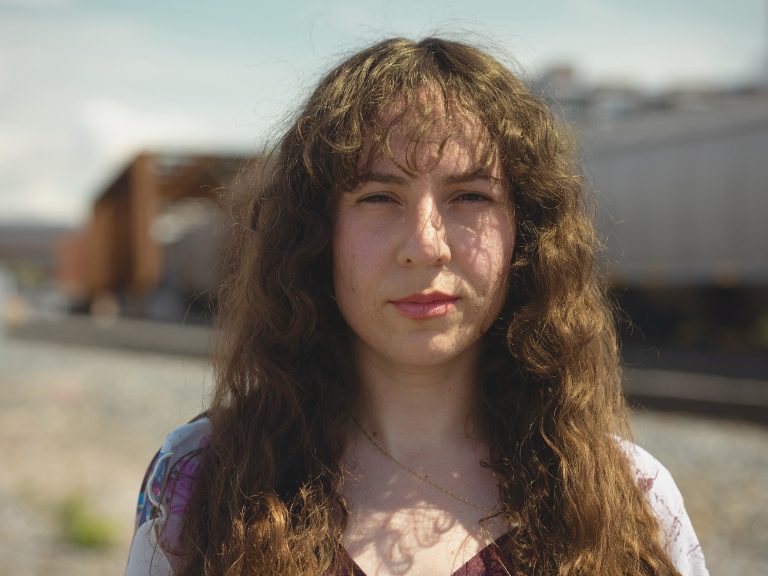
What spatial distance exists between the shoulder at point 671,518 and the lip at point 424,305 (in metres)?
0.51

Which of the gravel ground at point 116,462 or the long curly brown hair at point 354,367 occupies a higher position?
the long curly brown hair at point 354,367

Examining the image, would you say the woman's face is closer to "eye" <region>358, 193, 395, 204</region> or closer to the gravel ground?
"eye" <region>358, 193, 395, 204</region>

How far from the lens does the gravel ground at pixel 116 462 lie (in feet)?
18.2

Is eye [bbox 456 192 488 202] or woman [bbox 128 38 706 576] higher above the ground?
eye [bbox 456 192 488 202]

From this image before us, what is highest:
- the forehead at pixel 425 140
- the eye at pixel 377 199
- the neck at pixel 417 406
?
the forehead at pixel 425 140

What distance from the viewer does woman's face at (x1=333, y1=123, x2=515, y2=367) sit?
5.14ft

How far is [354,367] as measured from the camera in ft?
5.83

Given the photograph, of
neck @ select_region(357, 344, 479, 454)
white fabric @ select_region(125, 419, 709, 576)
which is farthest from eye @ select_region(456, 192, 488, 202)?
white fabric @ select_region(125, 419, 709, 576)

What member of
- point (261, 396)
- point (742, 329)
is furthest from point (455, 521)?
point (742, 329)

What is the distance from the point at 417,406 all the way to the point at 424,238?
34cm

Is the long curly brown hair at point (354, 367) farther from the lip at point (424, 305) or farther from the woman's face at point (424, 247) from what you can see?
the lip at point (424, 305)

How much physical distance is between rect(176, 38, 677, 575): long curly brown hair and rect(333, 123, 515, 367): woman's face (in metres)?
0.06

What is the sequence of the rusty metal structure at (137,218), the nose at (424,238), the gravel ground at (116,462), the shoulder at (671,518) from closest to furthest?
1. the nose at (424,238)
2. the shoulder at (671,518)
3. the gravel ground at (116,462)
4. the rusty metal structure at (137,218)

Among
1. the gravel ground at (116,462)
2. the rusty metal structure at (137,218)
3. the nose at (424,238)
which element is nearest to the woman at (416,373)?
the nose at (424,238)
